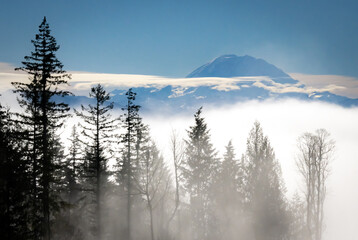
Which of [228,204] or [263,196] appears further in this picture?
[228,204]

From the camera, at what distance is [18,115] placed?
22750 mm

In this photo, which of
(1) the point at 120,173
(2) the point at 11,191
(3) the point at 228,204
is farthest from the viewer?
(3) the point at 228,204

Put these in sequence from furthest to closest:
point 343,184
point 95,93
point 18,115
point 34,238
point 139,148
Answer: point 343,184 < point 139,148 < point 95,93 < point 18,115 < point 34,238

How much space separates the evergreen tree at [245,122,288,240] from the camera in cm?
3744

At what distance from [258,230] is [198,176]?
8.74 metres

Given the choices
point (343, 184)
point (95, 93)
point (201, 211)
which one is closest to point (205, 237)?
point (201, 211)

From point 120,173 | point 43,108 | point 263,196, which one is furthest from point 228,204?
point 43,108

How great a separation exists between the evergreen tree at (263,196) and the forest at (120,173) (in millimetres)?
109

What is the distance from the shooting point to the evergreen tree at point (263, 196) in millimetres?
37438

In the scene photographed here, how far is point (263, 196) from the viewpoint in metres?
37.6

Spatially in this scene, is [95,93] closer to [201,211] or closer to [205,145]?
[205,145]

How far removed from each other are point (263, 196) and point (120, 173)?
640 inches

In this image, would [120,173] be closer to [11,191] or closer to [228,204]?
[228,204]

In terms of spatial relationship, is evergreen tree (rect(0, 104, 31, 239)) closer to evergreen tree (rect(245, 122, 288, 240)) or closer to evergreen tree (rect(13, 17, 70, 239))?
evergreen tree (rect(13, 17, 70, 239))
